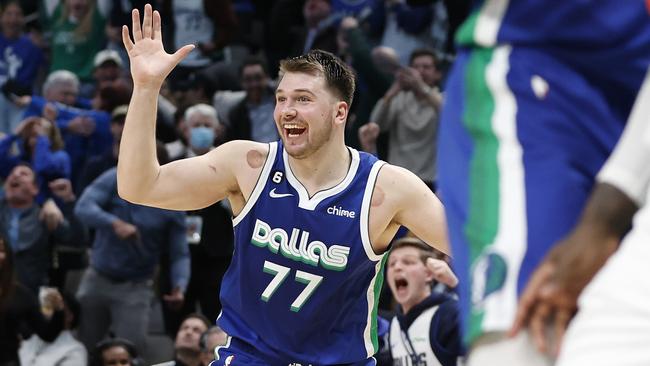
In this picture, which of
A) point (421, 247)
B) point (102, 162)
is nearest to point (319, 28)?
point (102, 162)

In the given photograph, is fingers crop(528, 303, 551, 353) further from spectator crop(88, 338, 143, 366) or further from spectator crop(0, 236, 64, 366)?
spectator crop(0, 236, 64, 366)

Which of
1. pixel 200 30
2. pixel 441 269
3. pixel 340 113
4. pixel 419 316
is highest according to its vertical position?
pixel 200 30

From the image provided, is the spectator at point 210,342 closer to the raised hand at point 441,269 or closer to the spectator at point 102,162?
the raised hand at point 441,269

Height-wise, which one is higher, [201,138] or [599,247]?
[201,138]

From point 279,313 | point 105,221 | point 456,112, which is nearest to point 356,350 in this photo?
point 279,313

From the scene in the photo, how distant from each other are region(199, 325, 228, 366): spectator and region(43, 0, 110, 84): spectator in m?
6.30

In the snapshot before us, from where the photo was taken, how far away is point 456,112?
333 centimetres

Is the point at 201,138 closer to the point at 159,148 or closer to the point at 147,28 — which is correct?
the point at 159,148

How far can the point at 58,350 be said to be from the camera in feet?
36.2

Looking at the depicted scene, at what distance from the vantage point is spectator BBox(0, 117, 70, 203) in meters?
12.6

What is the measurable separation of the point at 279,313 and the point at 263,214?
459mm

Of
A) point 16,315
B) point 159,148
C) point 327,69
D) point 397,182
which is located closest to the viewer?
point 397,182

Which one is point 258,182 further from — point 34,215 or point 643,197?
point 34,215

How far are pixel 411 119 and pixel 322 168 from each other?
6189 millimetres
